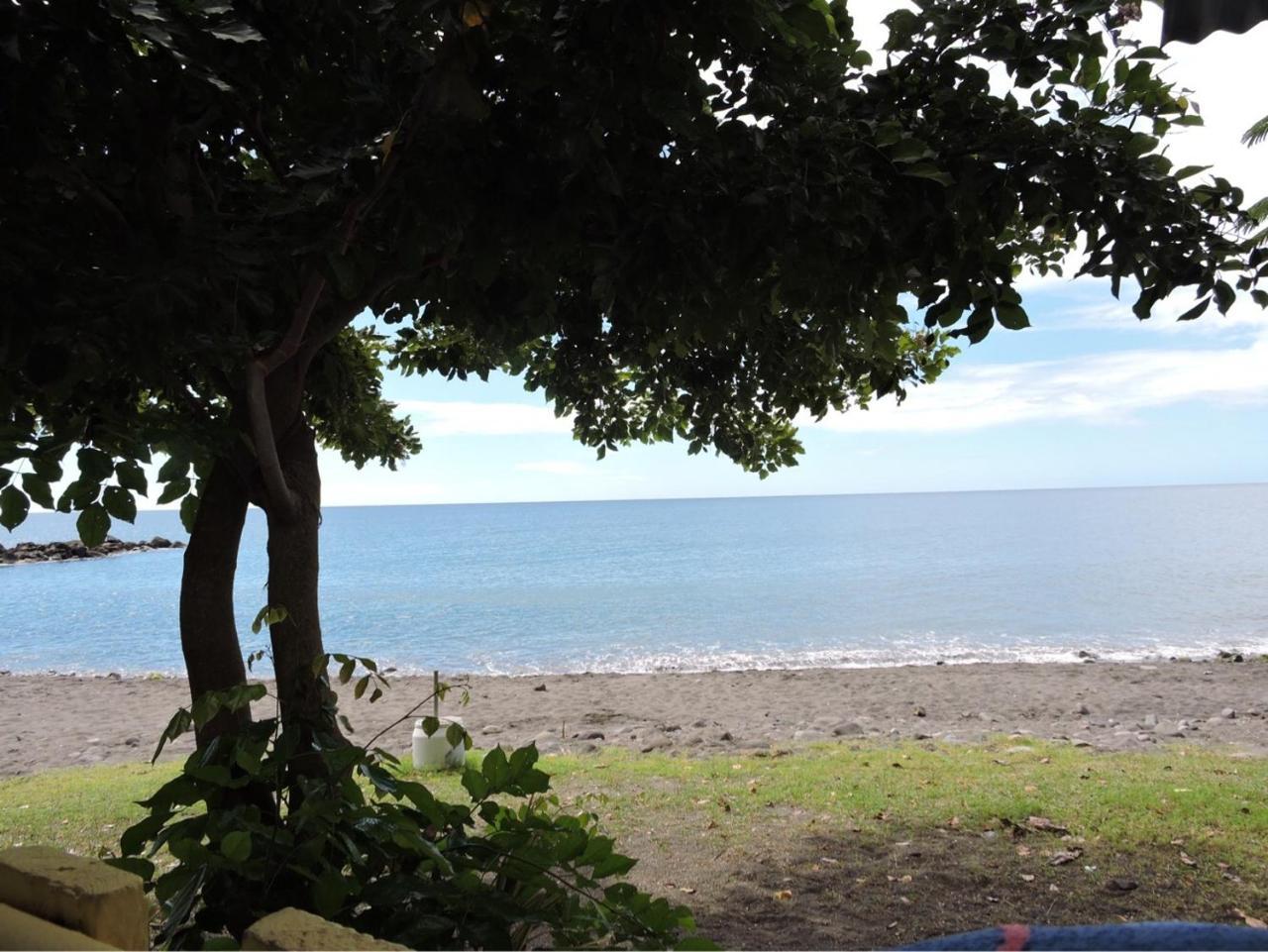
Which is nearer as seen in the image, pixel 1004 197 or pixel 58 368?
pixel 58 368

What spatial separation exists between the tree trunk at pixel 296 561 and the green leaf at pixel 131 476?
932mm

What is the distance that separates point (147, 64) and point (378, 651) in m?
21.9

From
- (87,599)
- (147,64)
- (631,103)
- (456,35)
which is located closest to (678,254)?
(631,103)

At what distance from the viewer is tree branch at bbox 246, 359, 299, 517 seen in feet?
9.96

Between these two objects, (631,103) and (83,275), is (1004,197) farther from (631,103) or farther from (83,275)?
(83,275)

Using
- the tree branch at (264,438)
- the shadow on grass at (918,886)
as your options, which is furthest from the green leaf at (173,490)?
the shadow on grass at (918,886)

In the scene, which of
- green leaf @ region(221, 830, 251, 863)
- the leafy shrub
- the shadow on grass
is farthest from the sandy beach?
green leaf @ region(221, 830, 251, 863)

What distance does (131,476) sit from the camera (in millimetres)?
2439

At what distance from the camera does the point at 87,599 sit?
39.2 metres

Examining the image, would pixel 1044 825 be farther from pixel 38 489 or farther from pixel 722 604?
pixel 722 604

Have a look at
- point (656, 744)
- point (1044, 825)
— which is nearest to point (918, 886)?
point (1044, 825)

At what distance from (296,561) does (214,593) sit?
1.07 ft

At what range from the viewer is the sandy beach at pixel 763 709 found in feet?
31.0

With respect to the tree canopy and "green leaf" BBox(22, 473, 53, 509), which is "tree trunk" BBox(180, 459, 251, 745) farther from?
"green leaf" BBox(22, 473, 53, 509)
